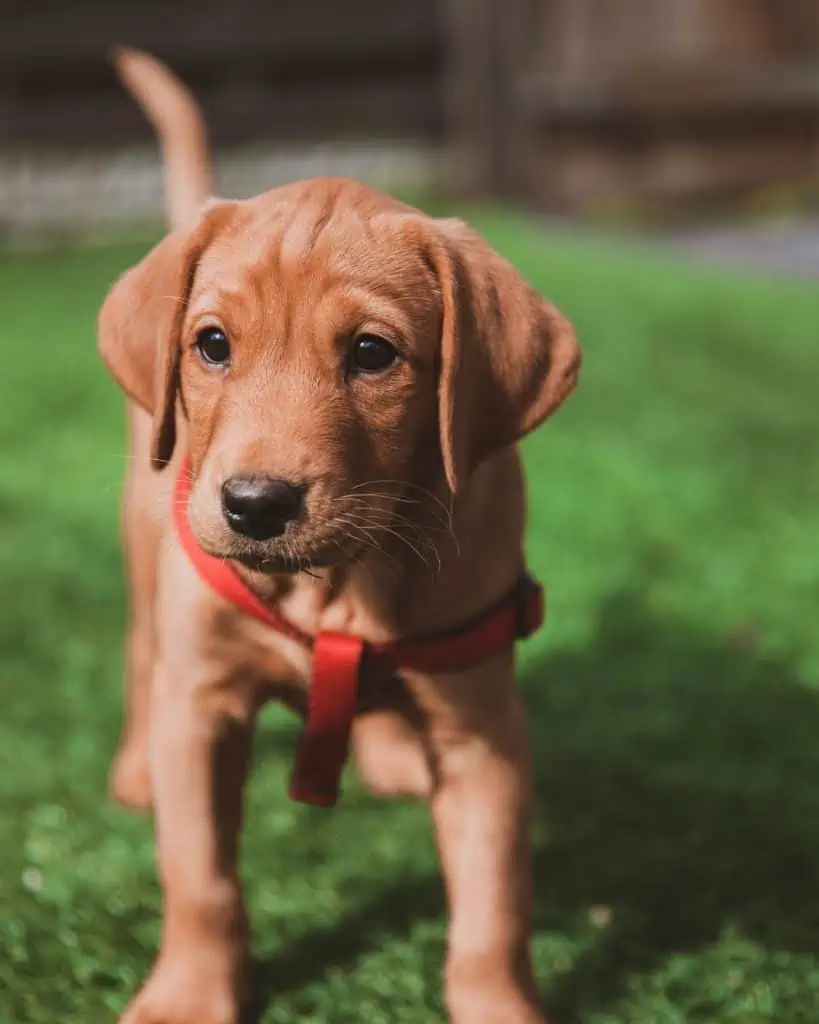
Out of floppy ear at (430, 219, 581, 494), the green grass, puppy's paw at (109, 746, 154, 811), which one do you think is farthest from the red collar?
puppy's paw at (109, 746, 154, 811)

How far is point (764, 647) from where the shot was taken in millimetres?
4148

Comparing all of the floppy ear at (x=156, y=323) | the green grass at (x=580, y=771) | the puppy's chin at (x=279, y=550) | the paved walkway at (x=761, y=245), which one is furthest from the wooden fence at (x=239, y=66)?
the puppy's chin at (x=279, y=550)

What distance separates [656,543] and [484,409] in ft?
9.76

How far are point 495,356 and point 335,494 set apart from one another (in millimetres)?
366

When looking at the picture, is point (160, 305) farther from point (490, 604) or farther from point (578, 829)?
point (578, 829)

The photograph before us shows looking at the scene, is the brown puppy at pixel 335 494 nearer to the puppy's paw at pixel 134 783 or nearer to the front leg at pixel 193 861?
the front leg at pixel 193 861

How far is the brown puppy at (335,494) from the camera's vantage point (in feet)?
6.70

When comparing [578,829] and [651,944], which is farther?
[578,829]

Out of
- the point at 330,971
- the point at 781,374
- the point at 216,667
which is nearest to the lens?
the point at 216,667

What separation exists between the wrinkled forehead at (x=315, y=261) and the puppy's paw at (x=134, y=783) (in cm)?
140

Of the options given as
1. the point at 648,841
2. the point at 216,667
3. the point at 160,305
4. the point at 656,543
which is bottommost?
the point at 656,543

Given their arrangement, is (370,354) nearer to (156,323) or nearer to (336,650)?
(156,323)

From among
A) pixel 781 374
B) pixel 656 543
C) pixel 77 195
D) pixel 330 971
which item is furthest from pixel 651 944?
pixel 77 195

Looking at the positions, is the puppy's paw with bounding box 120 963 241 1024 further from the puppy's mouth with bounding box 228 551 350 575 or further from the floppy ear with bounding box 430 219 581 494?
the floppy ear with bounding box 430 219 581 494
